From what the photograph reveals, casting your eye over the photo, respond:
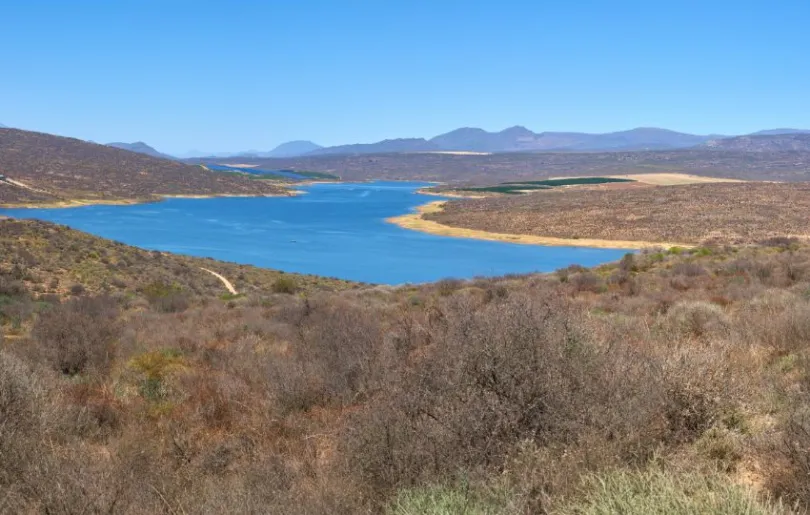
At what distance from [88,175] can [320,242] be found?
247 feet

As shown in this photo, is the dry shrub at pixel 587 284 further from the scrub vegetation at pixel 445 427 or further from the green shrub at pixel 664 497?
Answer: the green shrub at pixel 664 497

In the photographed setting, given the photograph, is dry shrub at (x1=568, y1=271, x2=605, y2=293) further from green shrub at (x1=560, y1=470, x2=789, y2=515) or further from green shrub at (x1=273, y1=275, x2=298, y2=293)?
green shrub at (x1=560, y1=470, x2=789, y2=515)

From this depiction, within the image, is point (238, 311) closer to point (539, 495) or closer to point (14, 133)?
point (539, 495)

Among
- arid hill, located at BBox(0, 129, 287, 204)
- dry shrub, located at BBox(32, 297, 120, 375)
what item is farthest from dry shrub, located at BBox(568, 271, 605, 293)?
arid hill, located at BBox(0, 129, 287, 204)

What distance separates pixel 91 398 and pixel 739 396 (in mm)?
6360

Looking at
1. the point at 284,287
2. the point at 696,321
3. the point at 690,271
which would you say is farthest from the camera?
the point at 284,287

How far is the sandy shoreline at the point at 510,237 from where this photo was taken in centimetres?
5523

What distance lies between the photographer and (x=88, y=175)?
115375mm

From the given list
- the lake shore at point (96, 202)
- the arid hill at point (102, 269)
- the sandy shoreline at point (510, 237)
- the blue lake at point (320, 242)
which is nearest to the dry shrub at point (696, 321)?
the arid hill at point (102, 269)

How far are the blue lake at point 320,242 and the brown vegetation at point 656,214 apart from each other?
848 cm

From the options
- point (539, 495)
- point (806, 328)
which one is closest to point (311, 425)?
point (539, 495)

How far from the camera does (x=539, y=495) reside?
3.47 metres

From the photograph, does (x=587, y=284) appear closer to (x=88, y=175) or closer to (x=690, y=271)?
(x=690, y=271)

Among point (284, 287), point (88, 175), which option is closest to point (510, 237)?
point (284, 287)
